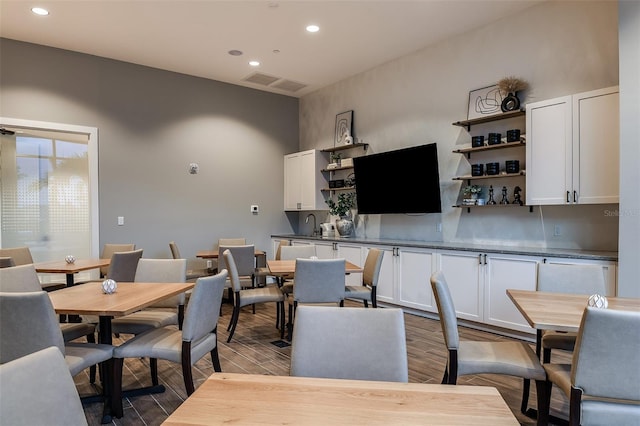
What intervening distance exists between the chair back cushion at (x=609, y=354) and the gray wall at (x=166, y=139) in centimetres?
561

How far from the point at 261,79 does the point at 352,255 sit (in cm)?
326

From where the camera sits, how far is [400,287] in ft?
16.3

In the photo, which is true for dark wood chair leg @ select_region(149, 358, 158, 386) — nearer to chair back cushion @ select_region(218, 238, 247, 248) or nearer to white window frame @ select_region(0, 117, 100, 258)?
white window frame @ select_region(0, 117, 100, 258)

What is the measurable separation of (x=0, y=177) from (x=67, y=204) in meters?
Result: 0.94

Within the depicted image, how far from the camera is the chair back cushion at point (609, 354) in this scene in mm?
1493

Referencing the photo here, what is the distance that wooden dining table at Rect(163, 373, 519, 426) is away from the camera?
1.02 meters

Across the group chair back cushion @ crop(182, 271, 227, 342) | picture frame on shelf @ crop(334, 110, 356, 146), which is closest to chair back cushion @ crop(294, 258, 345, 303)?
chair back cushion @ crop(182, 271, 227, 342)

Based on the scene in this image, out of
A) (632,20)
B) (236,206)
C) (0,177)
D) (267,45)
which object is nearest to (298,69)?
(267,45)

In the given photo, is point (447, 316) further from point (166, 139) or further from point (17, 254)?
point (166, 139)

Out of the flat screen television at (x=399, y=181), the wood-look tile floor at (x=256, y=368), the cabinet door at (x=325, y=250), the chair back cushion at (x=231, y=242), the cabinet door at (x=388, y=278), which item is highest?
the flat screen television at (x=399, y=181)

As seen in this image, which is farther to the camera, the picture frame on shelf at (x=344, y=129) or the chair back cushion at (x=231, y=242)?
the picture frame on shelf at (x=344, y=129)

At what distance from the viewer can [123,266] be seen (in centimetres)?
405

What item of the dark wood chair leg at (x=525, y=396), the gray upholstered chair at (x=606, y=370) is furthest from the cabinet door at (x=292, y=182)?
the gray upholstered chair at (x=606, y=370)

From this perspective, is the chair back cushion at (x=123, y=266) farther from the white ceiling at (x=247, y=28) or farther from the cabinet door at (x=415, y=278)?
the cabinet door at (x=415, y=278)
